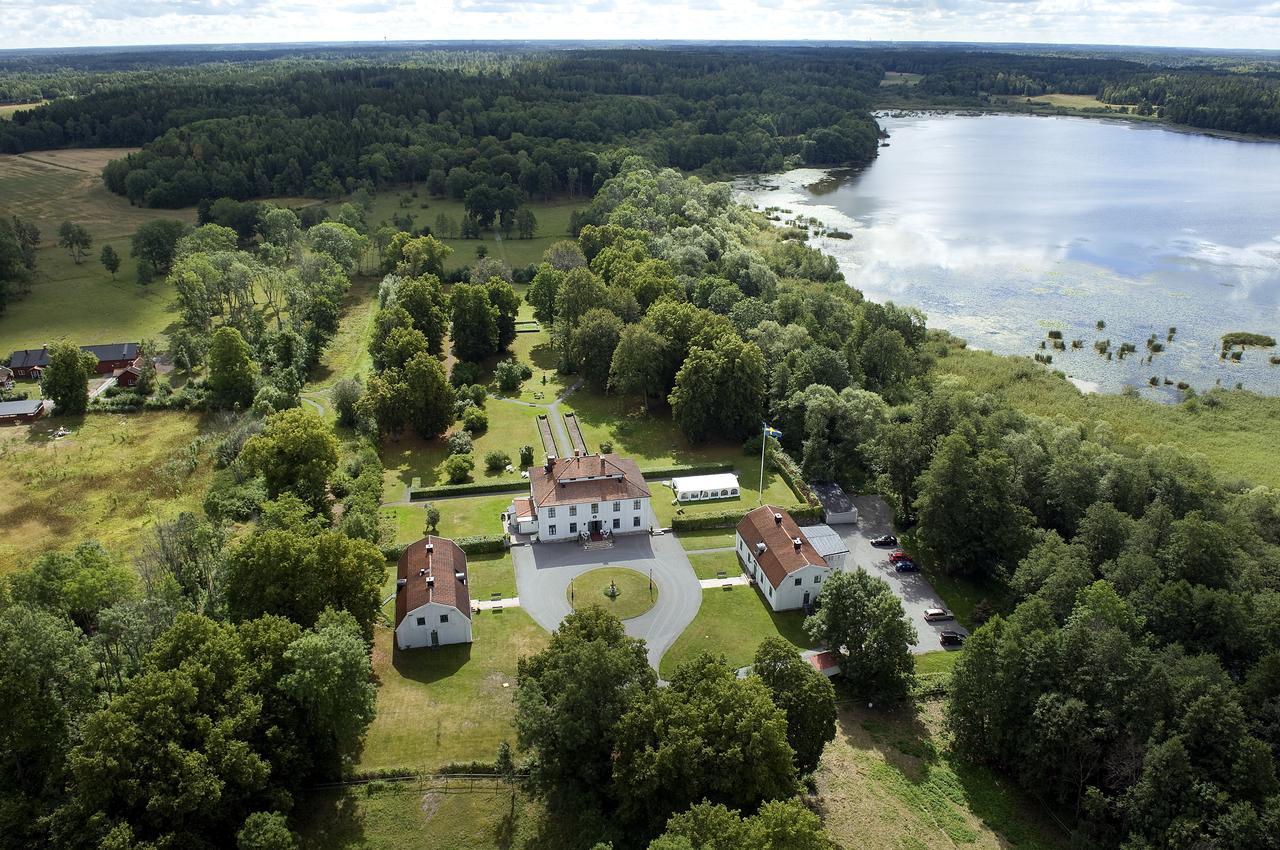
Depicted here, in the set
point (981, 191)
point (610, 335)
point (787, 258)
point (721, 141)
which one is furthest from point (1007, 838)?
point (721, 141)

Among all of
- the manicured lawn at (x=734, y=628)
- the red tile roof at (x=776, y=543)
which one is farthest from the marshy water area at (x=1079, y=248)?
the manicured lawn at (x=734, y=628)

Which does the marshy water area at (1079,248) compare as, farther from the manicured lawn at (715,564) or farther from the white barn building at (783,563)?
the manicured lawn at (715,564)

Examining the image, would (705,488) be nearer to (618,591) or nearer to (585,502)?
(585,502)

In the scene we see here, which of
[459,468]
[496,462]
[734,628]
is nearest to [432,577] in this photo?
[459,468]

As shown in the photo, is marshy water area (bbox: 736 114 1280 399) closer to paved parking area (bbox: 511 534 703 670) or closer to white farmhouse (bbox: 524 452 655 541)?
white farmhouse (bbox: 524 452 655 541)

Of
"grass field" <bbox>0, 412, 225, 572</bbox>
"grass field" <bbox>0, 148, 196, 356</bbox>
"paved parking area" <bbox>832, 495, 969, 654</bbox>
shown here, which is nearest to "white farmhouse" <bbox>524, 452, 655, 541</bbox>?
"paved parking area" <bbox>832, 495, 969, 654</bbox>

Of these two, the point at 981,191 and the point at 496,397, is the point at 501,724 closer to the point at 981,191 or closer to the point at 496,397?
the point at 496,397

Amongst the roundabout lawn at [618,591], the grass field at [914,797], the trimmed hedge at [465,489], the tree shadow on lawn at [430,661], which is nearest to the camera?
the grass field at [914,797]
